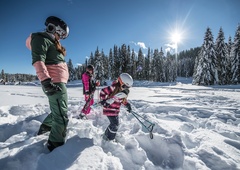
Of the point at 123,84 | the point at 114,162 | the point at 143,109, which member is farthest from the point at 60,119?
the point at 143,109

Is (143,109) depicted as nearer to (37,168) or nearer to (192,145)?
(192,145)

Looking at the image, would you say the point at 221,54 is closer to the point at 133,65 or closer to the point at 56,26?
the point at 133,65

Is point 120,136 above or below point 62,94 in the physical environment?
below

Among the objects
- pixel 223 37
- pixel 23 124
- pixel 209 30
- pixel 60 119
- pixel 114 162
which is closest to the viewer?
pixel 114 162

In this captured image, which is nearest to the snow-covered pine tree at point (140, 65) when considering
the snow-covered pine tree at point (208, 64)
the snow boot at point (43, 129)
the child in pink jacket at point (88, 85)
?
the snow-covered pine tree at point (208, 64)

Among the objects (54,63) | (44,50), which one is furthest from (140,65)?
(44,50)

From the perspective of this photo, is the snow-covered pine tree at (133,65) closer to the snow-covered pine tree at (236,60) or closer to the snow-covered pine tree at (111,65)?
the snow-covered pine tree at (111,65)

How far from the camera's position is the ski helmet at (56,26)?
254cm

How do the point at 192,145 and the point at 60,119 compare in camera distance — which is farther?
the point at 192,145

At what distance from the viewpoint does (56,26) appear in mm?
2572

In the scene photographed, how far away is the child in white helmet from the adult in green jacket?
0.92 m

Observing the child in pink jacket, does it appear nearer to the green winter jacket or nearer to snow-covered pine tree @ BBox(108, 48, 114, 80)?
the green winter jacket

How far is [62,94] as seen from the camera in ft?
8.15

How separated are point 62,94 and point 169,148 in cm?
202
